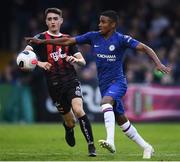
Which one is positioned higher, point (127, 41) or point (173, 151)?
point (127, 41)

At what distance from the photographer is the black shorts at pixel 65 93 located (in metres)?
13.8

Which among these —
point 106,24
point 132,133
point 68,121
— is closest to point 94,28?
point 68,121

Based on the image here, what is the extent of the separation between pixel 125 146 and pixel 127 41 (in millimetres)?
3359

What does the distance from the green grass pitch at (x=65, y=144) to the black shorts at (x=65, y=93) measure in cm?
82

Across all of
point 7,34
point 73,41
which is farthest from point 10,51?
point 73,41

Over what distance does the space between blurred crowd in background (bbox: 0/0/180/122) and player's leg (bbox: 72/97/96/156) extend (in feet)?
34.2

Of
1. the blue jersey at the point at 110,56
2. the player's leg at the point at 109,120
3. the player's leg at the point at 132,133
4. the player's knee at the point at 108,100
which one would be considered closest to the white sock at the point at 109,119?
the player's leg at the point at 109,120

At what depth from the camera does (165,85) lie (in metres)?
23.9

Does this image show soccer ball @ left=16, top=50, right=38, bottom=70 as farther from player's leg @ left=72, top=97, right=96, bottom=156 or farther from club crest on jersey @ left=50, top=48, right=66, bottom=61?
player's leg @ left=72, top=97, right=96, bottom=156

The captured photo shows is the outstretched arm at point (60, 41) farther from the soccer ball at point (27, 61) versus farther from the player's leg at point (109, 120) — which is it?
the player's leg at point (109, 120)

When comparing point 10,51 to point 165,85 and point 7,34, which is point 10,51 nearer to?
point 7,34

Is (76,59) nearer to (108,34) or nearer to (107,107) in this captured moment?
(108,34)

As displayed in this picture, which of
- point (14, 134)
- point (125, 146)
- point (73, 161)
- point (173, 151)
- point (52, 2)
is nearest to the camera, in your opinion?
point (73, 161)

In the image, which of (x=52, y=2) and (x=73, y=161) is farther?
(x=52, y=2)
